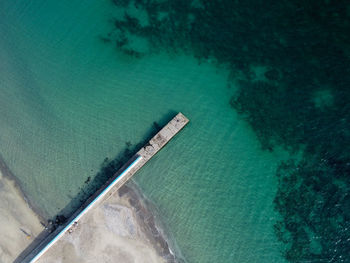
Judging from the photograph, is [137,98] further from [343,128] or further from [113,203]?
[343,128]

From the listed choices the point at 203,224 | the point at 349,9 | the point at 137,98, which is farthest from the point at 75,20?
the point at 349,9

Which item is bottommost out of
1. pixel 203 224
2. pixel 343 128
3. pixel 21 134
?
pixel 343 128

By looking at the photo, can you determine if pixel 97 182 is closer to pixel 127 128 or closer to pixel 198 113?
pixel 127 128

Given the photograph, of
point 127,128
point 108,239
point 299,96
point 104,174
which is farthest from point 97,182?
point 299,96

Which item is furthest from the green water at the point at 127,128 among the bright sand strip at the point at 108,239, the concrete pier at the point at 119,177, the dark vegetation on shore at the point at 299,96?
the bright sand strip at the point at 108,239

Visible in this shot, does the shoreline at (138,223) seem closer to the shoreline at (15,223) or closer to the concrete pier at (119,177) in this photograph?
the shoreline at (15,223)

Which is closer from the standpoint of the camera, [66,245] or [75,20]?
[66,245]
